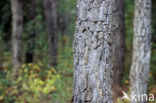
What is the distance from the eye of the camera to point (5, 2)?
39.2 ft

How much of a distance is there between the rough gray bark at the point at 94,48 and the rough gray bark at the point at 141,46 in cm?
332

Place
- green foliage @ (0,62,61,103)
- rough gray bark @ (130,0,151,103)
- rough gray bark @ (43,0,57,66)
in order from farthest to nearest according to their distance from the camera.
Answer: rough gray bark @ (43,0,57,66) → green foliage @ (0,62,61,103) → rough gray bark @ (130,0,151,103)

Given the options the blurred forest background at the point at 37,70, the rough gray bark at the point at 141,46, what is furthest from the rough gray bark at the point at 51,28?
the rough gray bark at the point at 141,46

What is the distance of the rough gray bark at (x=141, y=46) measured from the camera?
18.6ft

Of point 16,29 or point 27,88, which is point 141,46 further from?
point 16,29

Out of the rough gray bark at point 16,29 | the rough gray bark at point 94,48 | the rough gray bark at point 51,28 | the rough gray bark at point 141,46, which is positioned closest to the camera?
the rough gray bark at point 94,48

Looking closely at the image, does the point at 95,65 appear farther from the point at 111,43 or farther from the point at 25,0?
the point at 25,0

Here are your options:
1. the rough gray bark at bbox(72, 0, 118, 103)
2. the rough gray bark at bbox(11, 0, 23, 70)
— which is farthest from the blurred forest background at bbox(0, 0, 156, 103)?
the rough gray bark at bbox(72, 0, 118, 103)

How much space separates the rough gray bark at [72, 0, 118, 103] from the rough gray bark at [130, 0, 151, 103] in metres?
3.32

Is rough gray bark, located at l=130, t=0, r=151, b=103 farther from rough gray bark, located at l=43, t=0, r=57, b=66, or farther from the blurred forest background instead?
rough gray bark, located at l=43, t=0, r=57, b=66

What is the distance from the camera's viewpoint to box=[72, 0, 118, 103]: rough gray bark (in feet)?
8.29

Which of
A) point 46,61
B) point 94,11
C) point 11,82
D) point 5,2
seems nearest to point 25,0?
point 5,2

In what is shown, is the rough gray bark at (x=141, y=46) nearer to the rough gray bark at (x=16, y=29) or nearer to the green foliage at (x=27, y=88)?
the green foliage at (x=27, y=88)

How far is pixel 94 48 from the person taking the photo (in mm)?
2537
